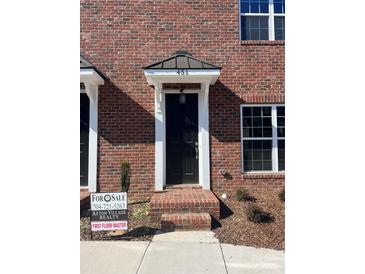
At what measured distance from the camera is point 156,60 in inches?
297

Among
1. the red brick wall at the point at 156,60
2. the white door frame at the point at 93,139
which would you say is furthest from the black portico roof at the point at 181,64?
the white door frame at the point at 93,139

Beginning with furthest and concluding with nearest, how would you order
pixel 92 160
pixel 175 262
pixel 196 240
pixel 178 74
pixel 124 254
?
pixel 92 160
pixel 178 74
pixel 196 240
pixel 124 254
pixel 175 262

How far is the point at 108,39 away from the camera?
755 cm

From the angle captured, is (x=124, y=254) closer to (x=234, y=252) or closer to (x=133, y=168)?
(x=234, y=252)

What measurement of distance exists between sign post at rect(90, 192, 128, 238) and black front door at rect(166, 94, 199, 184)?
2.41 meters

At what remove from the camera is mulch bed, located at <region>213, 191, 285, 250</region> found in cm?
505

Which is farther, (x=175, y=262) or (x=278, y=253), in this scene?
(x=278, y=253)

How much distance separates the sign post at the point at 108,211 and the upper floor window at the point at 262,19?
209 inches

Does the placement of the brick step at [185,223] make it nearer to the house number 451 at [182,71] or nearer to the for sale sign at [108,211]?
the for sale sign at [108,211]

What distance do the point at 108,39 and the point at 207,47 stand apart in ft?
8.48

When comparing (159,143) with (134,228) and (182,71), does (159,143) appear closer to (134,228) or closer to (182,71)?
(182,71)

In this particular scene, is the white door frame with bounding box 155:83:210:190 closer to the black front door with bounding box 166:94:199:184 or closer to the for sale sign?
the black front door with bounding box 166:94:199:184

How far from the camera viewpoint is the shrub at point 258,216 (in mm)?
5836

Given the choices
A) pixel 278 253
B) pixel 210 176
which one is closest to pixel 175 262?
pixel 278 253
